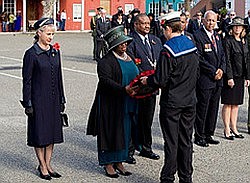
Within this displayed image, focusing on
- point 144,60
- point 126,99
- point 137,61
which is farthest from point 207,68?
point 126,99

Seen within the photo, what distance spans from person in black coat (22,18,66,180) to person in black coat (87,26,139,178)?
0.50 m

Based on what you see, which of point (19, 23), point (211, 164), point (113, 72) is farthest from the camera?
point (19, 23)

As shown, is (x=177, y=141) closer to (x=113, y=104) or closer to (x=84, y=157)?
(x=113, y=104)

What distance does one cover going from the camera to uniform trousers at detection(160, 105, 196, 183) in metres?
7.32

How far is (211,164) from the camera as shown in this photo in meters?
8.82

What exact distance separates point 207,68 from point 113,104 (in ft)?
7.34

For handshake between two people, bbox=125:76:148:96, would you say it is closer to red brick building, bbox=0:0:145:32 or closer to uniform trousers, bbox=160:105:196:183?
uniform trousers, bbox=160:105:196:183

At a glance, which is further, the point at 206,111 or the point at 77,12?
the point at 77,12

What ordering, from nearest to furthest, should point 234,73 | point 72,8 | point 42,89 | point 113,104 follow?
point 42,89 < point 113,104 < point 234,73 < point 72,8

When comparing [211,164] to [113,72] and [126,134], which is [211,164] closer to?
[126,134]

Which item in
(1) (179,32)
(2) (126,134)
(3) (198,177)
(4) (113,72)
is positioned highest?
(1) (179,32)

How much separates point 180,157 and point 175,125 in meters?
0.44

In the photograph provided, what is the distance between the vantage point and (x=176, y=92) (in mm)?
7281

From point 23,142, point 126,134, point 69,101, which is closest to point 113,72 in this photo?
point 126,134
